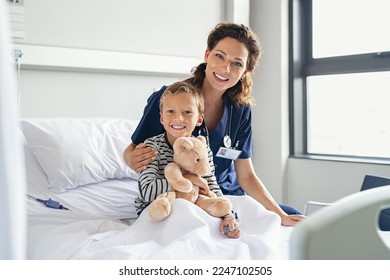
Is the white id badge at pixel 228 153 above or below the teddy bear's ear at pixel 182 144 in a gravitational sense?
below

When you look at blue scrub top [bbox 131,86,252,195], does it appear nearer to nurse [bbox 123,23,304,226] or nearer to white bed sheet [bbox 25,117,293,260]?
nurse [bbox 123,23,304,226]

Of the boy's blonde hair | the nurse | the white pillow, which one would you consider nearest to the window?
the nurse

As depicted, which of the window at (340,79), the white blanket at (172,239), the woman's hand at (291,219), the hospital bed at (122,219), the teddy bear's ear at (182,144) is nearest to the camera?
the hospital bed at (122,219)

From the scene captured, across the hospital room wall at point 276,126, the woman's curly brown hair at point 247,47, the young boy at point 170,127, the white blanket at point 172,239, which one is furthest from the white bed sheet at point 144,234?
the hospital room wall at point 276,126

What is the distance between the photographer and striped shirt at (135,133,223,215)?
61.2 inches

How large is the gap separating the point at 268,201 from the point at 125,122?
3.33 ft

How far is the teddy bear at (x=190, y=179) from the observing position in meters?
1.48

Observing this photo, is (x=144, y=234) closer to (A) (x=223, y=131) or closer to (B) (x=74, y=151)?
(A) (x=223, y=131)

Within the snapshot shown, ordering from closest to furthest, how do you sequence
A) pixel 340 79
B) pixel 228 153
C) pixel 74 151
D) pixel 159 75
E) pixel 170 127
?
pixel 170 127, pixel 228 153, pixel 74 151, pixel 159 75, pixel 340 79

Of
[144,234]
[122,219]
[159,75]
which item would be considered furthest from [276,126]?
[144,234]

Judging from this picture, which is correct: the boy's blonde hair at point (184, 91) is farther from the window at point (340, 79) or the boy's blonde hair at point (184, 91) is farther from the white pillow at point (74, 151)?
the window at point (340, 79)

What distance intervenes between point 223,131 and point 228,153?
0.34 ft

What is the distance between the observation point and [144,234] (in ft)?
4.66

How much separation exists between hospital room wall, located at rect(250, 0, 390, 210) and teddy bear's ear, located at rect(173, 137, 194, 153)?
79.5 inches
